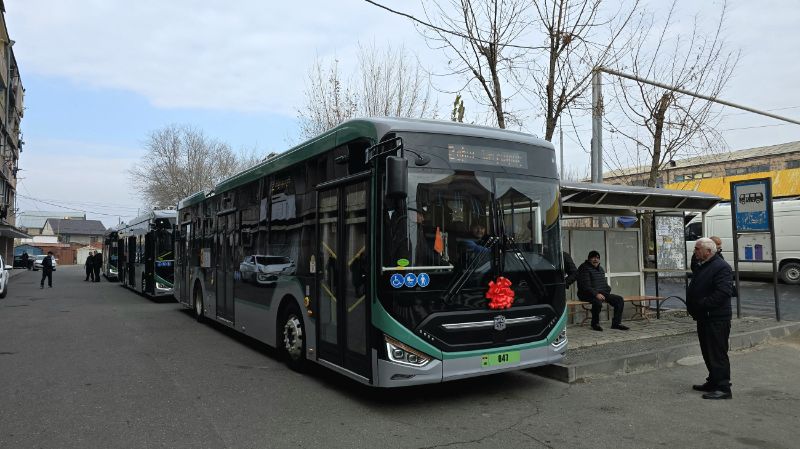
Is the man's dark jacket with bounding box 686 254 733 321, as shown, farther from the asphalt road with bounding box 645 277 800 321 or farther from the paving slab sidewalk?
the asphalt road with bounding box 645 277 800 321

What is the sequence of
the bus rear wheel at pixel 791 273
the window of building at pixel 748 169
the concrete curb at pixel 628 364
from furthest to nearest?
the window of building at pixel 748 169 < the bus rear wheel at pixel 791 273 < the concrete curb at pixel 628 364

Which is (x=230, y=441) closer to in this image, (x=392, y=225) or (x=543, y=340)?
(x=392, y=225)

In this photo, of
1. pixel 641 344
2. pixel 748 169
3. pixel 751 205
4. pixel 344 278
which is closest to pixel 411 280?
pixel 344 278

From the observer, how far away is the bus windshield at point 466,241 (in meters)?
5.42

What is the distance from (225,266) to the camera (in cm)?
1066

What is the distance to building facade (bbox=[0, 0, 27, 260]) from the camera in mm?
35531

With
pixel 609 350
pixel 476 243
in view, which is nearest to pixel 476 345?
pixel 476 243

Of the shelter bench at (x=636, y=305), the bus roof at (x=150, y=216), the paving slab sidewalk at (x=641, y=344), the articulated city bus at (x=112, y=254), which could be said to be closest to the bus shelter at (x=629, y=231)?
the shelter bench at (x=636, y=305)

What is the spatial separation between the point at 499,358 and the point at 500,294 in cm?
67

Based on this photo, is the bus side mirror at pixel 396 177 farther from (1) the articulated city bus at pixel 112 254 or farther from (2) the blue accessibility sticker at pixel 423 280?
(1) the articulated city bus at pixel 112 254

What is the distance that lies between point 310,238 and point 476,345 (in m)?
2.62

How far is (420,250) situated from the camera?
17.9 feet

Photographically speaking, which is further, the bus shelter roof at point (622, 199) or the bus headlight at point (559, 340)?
the bus shelter roof at point (622, 199)

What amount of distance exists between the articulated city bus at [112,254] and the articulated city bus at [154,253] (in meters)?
8.51
